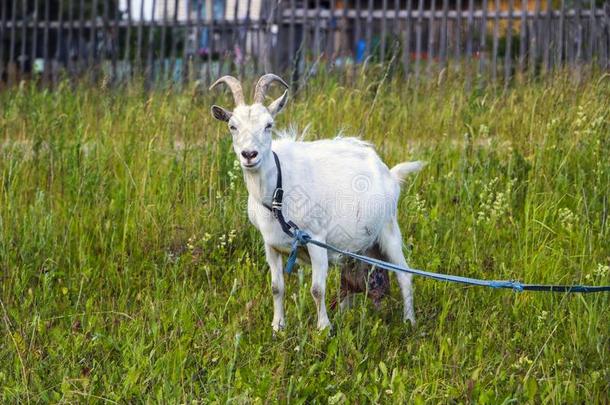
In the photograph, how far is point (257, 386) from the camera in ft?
14.7

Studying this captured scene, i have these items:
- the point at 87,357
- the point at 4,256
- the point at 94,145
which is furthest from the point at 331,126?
the point at 87,357

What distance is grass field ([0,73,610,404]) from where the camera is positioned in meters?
4.70

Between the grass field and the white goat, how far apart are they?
287 mm

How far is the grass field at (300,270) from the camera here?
470 centimetres

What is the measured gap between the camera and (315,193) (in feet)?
17.8

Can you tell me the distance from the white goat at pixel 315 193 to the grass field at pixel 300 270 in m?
0.29

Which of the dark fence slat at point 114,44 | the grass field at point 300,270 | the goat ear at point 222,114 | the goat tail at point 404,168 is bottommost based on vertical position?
the grass field at point 300,270

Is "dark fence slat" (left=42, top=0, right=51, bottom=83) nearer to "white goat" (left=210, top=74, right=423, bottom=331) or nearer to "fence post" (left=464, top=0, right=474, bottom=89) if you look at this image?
"fence post" (left=464, top=0, right=474, bottom=89)

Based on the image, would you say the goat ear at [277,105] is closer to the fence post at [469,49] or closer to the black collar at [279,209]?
the black collar at [279,209]

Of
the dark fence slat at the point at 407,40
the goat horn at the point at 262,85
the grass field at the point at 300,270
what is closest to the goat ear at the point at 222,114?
the goat horn at the point at 262,85

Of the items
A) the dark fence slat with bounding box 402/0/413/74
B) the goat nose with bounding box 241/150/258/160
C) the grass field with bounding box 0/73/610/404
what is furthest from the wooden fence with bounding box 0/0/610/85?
the goat nose with bounding box 241/150/258/160

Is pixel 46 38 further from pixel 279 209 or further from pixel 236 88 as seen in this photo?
pixel 279 209

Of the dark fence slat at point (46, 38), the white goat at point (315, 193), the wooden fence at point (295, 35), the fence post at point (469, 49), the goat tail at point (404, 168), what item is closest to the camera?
the white goat at point (315, 193)

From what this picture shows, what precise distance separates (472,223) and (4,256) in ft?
9.82
